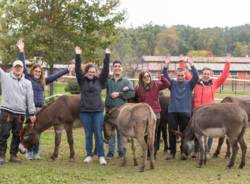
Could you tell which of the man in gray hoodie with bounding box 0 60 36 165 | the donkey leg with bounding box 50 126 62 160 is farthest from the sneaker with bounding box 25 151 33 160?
the man in gray hoodie with bounding box 0 60 36 165

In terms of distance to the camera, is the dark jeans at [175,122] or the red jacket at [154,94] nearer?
the red jacket at [154,94]

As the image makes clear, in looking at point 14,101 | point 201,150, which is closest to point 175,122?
point 201,150

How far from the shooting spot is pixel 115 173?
282 inches

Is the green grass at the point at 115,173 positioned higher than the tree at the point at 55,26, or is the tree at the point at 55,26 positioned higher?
the tree at the point at 55,26

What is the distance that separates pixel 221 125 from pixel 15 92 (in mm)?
3650

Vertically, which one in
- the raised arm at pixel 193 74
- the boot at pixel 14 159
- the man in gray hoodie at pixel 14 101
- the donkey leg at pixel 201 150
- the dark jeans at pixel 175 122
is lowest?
the boot at pixel 14 159

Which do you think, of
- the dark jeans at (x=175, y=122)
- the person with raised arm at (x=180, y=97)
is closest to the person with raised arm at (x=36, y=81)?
the person with raised arm at (x=180, y=97)

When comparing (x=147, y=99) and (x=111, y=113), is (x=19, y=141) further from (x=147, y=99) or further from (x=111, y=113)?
(x=147, y=99)

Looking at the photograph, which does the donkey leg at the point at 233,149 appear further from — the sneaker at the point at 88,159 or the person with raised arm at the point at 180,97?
the sneaker at the point at 88,159

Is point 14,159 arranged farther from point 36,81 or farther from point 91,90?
point 91,90

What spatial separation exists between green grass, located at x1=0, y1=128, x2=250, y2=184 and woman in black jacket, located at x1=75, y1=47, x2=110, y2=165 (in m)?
0.57

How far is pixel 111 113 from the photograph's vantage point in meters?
8.11

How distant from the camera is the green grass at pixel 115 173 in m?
6.62

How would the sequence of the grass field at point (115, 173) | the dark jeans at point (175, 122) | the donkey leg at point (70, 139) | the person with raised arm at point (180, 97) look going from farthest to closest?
1. the donkey leg at point (70, 139)
2. the dark jeans at point (175, 122)
3. the person with raised arm at point (180, 97)
4. the grass field at point (115, 173)
